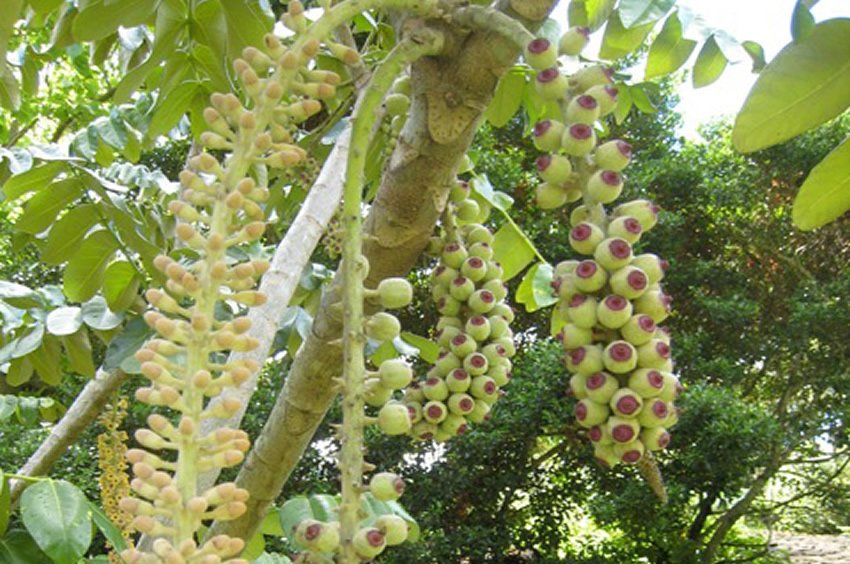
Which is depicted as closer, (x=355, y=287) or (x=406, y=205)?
(x=355, y=287)

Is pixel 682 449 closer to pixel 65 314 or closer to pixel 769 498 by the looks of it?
pixel 769 498

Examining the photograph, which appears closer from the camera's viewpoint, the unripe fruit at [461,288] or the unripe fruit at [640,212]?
the unripe fruit at [640,212]

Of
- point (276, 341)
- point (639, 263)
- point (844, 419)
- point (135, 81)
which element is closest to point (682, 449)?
point (844, 419)

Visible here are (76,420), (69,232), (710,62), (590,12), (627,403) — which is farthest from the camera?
(76,420)

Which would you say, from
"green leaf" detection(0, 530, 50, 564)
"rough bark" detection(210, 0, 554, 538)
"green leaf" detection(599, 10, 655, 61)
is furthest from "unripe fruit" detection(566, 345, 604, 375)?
"green leaf" detection(0, 530, 50, 564)

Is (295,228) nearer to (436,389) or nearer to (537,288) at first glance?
(537,288)

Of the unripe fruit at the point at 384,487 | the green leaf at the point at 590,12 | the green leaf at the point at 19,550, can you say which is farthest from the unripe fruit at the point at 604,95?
the green leaf at the point at 19,550

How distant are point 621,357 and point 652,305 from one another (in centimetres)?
5

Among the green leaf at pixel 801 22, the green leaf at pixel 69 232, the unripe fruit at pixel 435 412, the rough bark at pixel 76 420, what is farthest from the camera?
the rough bark at pixel 76 420

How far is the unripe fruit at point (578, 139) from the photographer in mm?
725

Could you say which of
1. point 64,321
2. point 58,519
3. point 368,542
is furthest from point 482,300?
point 64,321

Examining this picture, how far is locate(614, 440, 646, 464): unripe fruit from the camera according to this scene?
70 centimetres

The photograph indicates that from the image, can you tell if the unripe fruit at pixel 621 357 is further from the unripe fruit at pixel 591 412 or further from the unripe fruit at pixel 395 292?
the unripe fruit at pixel 395 292

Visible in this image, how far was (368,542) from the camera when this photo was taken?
1.90 feet
